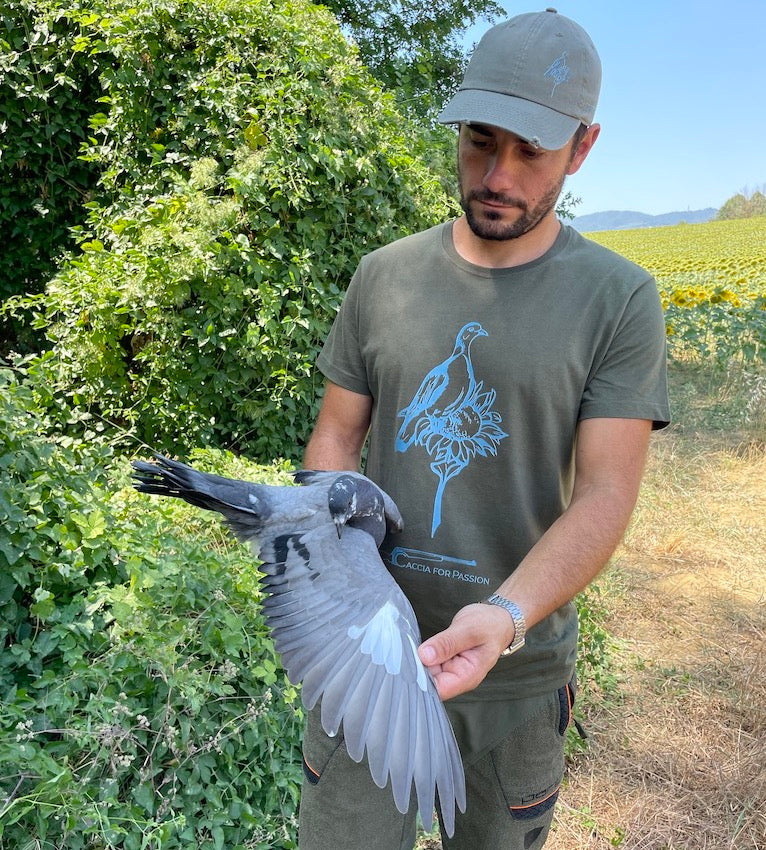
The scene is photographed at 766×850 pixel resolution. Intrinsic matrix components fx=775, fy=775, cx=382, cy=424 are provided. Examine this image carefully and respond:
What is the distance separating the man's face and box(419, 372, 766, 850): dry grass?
257 centimetres

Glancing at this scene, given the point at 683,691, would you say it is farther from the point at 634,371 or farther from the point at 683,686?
the point at 634,371

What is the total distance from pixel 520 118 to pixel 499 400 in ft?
2.16

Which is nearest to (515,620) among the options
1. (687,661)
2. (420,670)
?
(420,670)

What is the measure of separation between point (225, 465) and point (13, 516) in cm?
141

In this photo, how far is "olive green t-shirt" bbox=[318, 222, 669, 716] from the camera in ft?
6.05

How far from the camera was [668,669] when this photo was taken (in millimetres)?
4508

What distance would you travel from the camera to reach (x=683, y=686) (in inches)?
Answer: 172

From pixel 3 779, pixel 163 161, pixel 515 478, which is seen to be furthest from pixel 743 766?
pixel 163 161

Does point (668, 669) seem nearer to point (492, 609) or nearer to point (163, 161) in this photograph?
point (492, 609)

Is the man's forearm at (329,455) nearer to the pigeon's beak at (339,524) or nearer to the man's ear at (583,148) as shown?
the pigeon's beak at (339,524)

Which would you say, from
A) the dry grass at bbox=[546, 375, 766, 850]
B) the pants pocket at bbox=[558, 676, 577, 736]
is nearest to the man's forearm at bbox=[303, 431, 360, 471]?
the pants pocket at bbox=[558, 676, 577, 736]

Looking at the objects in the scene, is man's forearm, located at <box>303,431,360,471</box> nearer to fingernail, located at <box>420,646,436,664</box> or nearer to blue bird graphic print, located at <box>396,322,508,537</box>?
blue bird graphic print, located at <box>396,322,508,537</box>

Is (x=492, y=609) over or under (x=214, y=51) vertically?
under

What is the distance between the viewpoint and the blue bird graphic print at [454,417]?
1.92 meters
